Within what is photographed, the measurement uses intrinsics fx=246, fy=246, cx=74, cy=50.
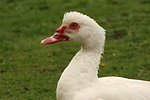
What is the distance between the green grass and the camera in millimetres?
6047

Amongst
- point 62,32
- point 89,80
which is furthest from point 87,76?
point 62,32

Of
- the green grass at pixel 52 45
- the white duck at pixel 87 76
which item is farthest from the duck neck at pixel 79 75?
the green grass at pixel 52 45

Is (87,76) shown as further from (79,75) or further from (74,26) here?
(74,26)

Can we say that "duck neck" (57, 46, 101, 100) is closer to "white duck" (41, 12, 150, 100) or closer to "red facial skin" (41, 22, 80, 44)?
"white duck" (41, 12, 150, 100)

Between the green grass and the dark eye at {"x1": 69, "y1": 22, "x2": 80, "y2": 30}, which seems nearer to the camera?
the dark eye at {"x1": 69, "y1": 22, "x2": 80, "y2": 30}

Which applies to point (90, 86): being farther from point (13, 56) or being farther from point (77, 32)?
point (13, 56)

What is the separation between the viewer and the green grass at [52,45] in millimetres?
6047

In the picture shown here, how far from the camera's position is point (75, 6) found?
11.8 metres

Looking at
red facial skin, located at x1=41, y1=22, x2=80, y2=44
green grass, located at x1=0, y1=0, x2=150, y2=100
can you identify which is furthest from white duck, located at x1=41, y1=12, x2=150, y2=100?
green grass, located at x1=0, y1=0, x2=150, y2=100

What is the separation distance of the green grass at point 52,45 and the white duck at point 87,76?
179 cm

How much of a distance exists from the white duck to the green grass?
1788mm

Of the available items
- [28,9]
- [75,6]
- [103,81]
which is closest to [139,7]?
[75,6]

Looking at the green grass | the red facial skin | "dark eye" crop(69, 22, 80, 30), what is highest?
"dark eye" crop(69, 22, 80, 30)

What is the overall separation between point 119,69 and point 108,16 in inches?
179
